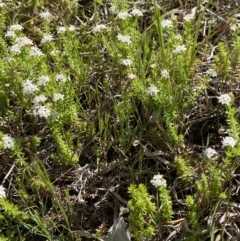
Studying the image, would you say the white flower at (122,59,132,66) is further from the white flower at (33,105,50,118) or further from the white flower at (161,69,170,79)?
the white flower at (33,105,50,118)

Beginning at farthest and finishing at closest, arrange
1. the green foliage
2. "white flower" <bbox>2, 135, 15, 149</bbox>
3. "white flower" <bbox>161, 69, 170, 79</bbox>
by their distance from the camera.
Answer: "white flower" <bbox>161, 69, 170, 79</bbox>
"white flower" <bbox>2, 135, 15, 149</bbox>
the green foliage

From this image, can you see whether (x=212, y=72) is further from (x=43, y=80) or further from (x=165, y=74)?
(x=43, y=80)

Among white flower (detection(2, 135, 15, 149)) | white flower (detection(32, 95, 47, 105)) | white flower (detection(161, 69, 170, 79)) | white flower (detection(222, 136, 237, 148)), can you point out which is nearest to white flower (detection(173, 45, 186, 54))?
white flower (detection(161, 69, 170, 79))

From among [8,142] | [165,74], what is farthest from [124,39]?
[8,142]

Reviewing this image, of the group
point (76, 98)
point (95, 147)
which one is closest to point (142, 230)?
point (95, 147)

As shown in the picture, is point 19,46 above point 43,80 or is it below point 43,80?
above

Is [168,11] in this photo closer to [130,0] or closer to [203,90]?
[130,0]
